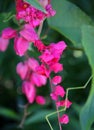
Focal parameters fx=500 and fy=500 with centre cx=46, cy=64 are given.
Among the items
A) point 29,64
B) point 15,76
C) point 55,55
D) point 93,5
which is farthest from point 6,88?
point 55,55

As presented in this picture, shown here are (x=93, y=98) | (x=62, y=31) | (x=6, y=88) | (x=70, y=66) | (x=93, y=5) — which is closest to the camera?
(x=93, y=98)

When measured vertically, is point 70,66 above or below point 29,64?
below

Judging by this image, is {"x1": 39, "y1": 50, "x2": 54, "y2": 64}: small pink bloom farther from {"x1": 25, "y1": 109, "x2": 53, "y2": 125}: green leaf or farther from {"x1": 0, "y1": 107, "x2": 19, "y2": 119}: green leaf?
{"x1": 0, "y1": 107, "x2": 19, "y2": 119}: green leaf

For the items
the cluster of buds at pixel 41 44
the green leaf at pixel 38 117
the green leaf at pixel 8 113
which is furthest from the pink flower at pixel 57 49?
the green leaf at pixel 8 113

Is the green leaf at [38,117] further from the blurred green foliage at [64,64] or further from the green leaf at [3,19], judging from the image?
the green leaf at [3,19]

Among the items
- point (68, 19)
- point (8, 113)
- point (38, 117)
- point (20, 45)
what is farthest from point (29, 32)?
point (8, 113)

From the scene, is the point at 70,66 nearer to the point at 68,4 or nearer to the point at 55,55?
the point at 68,4

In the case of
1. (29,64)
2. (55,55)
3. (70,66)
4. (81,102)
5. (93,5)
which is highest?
(55,55)

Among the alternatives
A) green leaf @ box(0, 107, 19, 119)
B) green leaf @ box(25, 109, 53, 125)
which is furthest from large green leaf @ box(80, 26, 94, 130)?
green leaf @ box(0, 107, 19, 119)

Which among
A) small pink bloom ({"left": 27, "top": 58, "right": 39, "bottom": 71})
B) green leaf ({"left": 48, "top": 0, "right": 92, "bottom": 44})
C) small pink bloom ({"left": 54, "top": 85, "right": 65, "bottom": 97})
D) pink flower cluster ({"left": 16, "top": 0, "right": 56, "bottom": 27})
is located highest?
pink flower cluster ({"left": 16, "top": 0, "right": 56, "bottom": 27})
